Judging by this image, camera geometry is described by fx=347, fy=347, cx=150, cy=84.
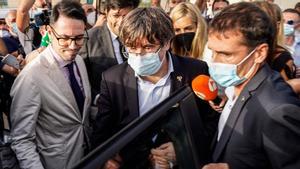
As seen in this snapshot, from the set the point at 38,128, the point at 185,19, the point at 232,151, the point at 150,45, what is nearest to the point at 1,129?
the point at 38,128

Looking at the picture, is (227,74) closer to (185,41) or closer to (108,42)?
(108,42)

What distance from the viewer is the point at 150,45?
7.09 feet

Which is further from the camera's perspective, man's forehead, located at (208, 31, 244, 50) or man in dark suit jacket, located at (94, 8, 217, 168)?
man in dark suit jacket, located at (94, 8, 217, 168)

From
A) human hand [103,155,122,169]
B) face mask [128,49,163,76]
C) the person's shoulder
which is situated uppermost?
human hand [103,155,122,169]

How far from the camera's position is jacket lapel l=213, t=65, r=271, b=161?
1723 mm

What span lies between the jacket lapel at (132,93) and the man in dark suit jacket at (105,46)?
34.7 inches

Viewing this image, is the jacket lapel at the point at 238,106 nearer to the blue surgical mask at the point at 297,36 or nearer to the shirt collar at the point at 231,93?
the shirt collar at the point at 231,93

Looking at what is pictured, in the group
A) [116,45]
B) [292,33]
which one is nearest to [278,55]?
[116,45]

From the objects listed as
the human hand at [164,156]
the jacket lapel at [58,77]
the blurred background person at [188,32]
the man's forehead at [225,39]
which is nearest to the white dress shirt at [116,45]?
the blurred background person at [188,32]

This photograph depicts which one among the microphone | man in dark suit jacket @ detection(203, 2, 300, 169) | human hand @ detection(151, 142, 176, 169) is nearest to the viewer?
human hand @ detection(151, 142, 176, 169)

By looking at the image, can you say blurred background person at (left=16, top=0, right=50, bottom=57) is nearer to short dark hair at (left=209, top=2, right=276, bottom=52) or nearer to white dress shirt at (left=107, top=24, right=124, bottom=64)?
white dress shirt at (left=107, top=24, right=124, bottom=64)

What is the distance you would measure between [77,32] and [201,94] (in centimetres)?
101

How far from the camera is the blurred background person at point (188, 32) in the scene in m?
3.47

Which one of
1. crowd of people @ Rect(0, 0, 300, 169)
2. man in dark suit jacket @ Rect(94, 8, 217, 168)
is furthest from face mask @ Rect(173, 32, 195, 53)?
man in dark suit jacket @ Rect(94, 8, 217, 168)
